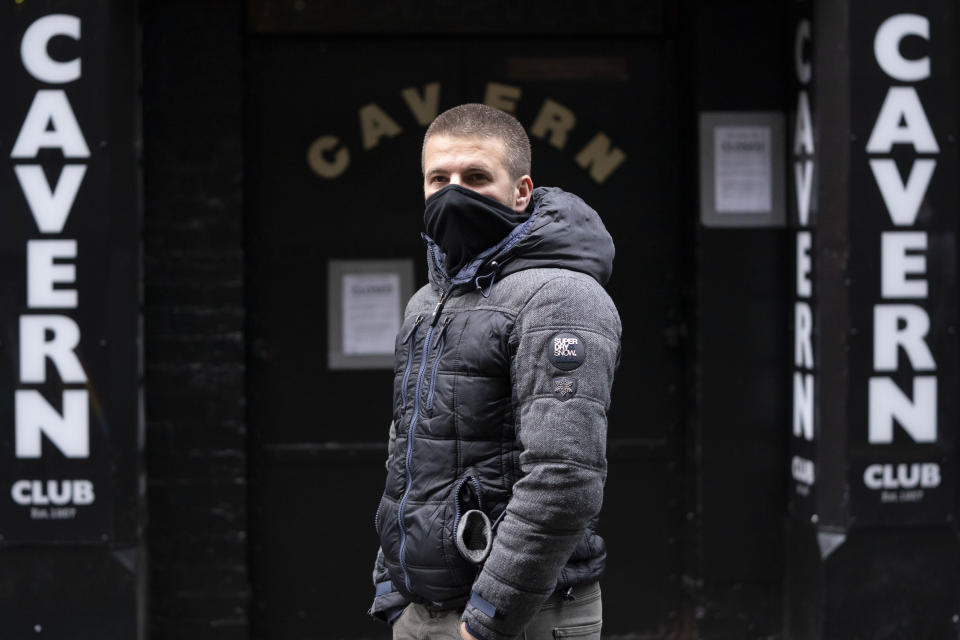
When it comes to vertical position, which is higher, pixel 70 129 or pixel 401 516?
Answer: pixel 70 129

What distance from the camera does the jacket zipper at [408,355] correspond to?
8.75 ft

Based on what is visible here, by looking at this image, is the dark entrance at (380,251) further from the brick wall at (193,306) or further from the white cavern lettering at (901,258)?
the white cavern lettering at (901,258)

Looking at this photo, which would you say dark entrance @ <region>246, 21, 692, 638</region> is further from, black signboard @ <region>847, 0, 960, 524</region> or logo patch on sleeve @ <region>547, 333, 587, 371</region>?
logo patch on sleeve @ <region>547, 333, 587, 371</region>

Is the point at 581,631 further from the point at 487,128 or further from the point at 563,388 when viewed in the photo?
the point at 487,128

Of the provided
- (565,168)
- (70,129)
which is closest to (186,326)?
(70,129)

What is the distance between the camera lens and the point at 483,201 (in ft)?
8.50

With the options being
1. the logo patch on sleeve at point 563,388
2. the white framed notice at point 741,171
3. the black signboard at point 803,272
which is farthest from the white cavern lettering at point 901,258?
the logo patch on sleeve at point 563,388

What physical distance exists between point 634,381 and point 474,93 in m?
1.47

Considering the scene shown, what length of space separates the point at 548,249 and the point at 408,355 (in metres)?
0.40

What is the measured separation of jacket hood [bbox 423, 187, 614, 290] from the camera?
2590 mm

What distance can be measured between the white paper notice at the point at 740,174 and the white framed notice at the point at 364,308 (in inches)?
55.2

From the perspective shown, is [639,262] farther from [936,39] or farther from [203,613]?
[203,613]

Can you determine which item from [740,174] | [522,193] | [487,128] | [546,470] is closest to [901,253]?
[740,174]

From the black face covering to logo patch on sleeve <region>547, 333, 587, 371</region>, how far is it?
1.07ft
